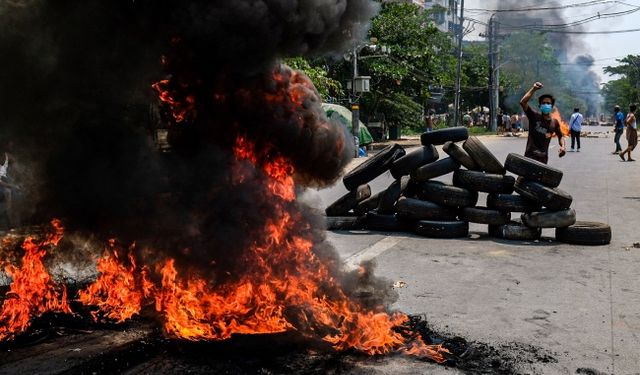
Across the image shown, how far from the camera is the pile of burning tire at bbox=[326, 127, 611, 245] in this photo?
9.32 meters

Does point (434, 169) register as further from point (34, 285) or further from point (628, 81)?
point (628, 81)

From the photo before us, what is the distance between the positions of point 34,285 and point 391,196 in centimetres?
593

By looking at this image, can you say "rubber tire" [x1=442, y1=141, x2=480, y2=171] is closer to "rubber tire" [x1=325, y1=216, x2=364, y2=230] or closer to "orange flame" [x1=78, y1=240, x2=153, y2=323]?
"rubber tire" [x1=325, y1=216, x2=364, y2=230]

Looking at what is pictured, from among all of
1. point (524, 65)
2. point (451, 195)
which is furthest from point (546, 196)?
Answer: point (524, 65)

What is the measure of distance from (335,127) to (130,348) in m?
2.67

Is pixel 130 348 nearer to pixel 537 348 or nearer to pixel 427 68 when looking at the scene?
pixel 537 348

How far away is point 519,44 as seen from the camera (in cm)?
6097

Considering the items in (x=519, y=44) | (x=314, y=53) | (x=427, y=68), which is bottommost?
(x=314, y=53)

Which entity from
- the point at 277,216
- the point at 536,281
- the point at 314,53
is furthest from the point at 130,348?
the point at 536,281

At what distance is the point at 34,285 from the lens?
18.7 feet

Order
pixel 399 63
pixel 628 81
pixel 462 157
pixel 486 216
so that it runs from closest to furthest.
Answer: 1. pixel 486 216
2. pixel 462 157
3. pixel 399 63
4. pixel 628 81

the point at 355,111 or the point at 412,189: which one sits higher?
the point at 355,111

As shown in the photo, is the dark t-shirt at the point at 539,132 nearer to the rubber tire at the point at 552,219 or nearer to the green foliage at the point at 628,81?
the rubber tire at the point at 552,219

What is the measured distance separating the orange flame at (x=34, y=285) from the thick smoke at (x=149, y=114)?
0.25m
